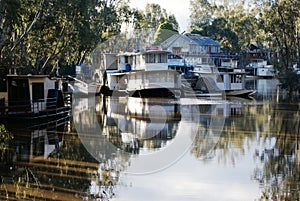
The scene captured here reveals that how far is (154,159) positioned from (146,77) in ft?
83.9

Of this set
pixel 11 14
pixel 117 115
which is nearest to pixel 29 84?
pixel 11 14

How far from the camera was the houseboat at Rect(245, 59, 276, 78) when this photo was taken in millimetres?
85600

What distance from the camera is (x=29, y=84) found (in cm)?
2294

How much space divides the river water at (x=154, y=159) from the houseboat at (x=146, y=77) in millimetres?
13641

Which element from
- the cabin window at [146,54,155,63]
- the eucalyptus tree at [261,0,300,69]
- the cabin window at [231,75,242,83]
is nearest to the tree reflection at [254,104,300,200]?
the cabin window at [146,54,155,63]

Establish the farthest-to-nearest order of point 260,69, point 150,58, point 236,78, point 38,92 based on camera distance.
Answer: point 260,69 < point 236,78 < point 150,58 < point 38,92

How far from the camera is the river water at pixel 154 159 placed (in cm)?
1133

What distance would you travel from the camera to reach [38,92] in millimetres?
23453

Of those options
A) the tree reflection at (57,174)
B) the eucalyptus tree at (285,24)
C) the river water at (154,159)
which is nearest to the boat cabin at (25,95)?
the river water at (154,159)

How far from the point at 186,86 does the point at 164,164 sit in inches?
1298

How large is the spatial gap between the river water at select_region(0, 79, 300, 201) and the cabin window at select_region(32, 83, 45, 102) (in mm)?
1528

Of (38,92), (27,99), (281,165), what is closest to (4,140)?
(27,99)

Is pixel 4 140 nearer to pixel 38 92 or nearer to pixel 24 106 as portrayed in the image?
pixel 24 106

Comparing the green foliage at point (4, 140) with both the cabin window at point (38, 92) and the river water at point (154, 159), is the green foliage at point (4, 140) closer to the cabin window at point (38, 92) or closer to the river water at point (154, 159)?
the river water at point (154, 159)
